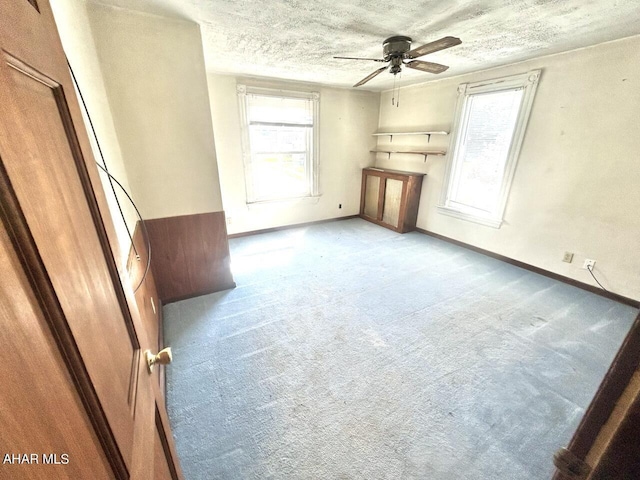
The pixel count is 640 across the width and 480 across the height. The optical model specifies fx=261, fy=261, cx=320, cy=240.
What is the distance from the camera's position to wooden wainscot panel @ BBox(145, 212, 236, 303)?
2268 mm

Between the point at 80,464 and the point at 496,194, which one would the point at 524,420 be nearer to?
the point at 80,464

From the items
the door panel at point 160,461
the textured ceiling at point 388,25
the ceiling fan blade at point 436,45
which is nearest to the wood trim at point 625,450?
the door panel at point 160,461

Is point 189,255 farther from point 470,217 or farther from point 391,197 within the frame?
point 470,217

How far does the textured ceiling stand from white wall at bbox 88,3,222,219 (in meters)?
0.12

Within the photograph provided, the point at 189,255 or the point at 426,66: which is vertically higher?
the point at 426,66

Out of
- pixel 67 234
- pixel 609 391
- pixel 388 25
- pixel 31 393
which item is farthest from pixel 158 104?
pixel 609 391

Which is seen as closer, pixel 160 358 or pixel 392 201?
pixel 160 358

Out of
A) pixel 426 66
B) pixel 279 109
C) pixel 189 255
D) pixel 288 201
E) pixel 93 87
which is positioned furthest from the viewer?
pixel 288 201

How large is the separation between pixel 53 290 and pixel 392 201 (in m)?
4.40

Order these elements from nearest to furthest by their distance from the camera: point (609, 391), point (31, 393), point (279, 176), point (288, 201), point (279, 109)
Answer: point (31, 393)
point (609, 391)
point (279, 109)
point (279, 176)
point (288, 201)

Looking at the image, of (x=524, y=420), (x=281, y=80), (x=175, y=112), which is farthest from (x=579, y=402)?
(x=281, y=80)

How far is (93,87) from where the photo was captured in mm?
1460

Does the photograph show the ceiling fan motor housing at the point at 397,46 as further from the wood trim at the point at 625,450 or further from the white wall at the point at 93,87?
the wood trim at the point at 625,450

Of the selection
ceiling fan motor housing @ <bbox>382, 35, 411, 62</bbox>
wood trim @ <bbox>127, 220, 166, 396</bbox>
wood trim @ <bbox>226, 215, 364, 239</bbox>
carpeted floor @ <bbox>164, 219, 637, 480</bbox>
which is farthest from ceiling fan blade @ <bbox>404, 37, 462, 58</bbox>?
wood trim @ <bbox>226, 215, 364, 239</bbox>
